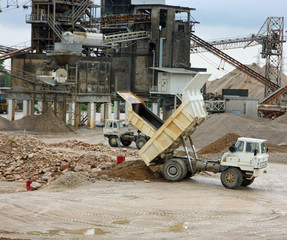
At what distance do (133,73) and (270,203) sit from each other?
4434 centimetres

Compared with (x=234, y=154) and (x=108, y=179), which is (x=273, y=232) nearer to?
(x=234, y=154)

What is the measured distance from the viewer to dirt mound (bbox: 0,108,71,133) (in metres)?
50.8

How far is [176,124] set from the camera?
23312 mm

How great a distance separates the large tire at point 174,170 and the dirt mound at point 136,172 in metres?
0.99

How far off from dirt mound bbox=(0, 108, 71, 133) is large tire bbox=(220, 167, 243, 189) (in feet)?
97.9

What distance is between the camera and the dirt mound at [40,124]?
1999 inches

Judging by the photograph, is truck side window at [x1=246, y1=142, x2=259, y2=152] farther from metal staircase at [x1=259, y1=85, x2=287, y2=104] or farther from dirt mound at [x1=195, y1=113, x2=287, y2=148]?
metal staircase at [x1=259, y1=85, x2=287, y2=104]

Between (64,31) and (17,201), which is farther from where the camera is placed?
(64,31)

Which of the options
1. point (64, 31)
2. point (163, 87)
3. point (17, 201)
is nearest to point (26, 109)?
point (64, 31)

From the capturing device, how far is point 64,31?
209ft

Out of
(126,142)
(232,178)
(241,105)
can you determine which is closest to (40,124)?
(126,142)

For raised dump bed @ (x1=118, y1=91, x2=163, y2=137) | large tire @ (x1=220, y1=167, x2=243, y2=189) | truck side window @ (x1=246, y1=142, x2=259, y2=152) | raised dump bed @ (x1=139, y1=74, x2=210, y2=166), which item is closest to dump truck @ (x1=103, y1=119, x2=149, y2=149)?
raised dump bed @ (x1=118, y1=91, x2=163, y2=137)

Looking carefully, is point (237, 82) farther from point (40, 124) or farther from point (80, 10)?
point (40, 124)

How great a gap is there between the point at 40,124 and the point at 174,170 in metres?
29.3
